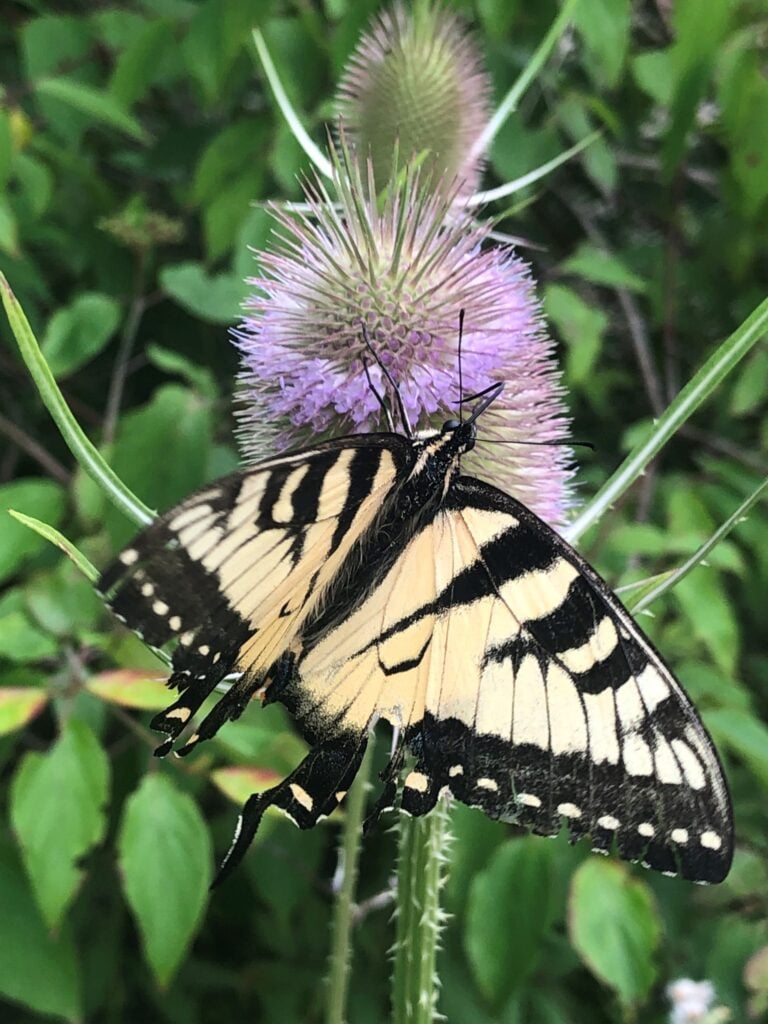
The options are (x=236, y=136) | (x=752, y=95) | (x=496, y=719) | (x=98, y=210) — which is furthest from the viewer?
(x=98, y=210)

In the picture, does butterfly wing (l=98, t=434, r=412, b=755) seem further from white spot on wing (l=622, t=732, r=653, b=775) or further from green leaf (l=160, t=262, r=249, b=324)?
green leaf (l=160, t=262, r=249, b=324)

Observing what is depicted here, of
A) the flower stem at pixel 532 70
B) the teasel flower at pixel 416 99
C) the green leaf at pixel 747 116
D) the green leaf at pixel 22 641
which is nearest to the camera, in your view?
the flower stem at pixel 532 70

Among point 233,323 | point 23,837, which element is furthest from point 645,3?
point 23,837

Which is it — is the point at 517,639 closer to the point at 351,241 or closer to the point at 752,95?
the point at 351,241

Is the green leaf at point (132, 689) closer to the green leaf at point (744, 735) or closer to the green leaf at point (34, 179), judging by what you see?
the green leaf at point (744, 735)

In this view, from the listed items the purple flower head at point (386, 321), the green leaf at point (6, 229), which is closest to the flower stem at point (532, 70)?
the purple flower head at point (386, 321)

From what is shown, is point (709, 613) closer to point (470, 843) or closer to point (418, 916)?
point (470, 843)
